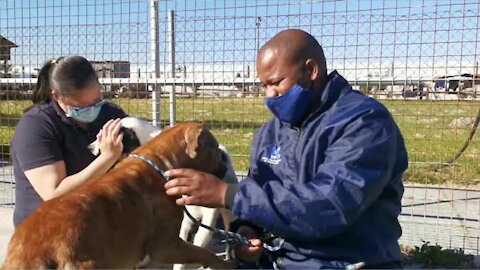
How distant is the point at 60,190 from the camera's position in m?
3.21

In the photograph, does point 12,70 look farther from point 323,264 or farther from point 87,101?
point 323,264

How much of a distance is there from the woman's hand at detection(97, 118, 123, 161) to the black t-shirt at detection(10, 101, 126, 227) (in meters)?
0.27

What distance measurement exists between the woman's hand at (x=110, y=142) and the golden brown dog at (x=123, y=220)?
0.24 metres

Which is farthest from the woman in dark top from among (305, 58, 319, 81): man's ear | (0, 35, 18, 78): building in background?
(0, 35, 18, 78): building in background

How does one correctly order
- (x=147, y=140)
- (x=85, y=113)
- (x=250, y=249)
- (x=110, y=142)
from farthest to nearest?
(x=147, y=140) → (x=85, y=113) → (x=110, y=142) → (x=250, y=249)

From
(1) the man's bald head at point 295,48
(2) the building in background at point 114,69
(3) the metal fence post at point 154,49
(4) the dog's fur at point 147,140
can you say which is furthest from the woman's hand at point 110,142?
(2) the building in background at point 114,69

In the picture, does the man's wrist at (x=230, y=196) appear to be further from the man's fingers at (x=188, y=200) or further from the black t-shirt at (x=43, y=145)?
the black t-shirt at (x=43, y=145)

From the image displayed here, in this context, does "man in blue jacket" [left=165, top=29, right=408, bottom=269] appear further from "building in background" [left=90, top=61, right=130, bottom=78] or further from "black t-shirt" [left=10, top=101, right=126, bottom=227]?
"building in background" [left=90, top=61, right=130, bottom=78]

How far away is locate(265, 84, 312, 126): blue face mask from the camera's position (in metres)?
2.43

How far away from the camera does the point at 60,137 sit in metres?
3.41

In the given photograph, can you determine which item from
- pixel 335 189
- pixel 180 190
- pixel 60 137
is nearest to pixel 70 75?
pixel 60 137

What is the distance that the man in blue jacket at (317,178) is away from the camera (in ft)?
7.21

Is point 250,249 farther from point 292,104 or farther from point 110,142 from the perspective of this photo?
point 110,142

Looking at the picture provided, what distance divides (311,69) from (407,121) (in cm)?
406
